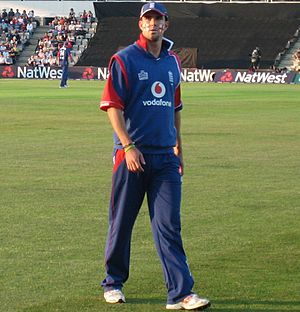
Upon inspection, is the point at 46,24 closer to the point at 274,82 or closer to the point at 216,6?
the point at 216,6

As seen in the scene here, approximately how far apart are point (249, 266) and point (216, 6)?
65193 mm

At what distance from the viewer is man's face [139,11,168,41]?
7922 millimetres

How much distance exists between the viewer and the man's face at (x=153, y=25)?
7.92 meters

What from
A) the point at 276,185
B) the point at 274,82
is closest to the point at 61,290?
the point at 276,185

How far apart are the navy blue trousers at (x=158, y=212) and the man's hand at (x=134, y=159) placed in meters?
0.13

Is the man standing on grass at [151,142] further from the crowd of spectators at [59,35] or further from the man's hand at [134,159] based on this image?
the crowd of spectators at [59,35]

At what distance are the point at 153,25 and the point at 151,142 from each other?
83 cm

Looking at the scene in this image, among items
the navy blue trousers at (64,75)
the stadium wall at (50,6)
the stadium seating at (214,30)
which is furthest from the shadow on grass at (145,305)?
the stadium wall at (50,6)

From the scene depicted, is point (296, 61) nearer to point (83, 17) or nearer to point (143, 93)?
point (83, 17)

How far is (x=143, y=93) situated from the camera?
801cm

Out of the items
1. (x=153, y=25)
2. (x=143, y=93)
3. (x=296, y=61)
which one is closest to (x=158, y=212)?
(x=143, y=93)

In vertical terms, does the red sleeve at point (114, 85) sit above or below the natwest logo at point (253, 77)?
above

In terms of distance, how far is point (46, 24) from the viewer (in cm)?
8244

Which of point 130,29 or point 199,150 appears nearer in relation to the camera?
point 199,150
